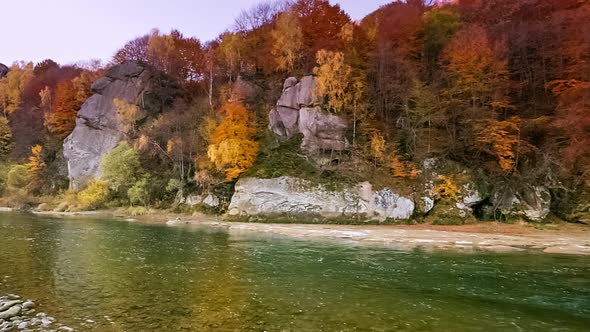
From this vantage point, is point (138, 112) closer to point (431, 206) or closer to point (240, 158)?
point (240, 158)

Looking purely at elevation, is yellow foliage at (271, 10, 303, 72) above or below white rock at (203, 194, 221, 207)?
above

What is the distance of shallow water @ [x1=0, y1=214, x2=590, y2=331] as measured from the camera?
439 inches

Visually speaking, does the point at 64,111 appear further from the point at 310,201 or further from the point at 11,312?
the point at 11,312

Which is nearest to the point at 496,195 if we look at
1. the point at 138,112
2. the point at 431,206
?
the point at 431,206

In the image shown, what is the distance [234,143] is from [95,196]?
2369 cm

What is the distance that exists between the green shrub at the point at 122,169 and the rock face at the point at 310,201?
18.7 metres

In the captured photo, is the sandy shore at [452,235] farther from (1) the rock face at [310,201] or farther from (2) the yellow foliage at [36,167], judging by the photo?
(2) the yellow foliage at [36,167]

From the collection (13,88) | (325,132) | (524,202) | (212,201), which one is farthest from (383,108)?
(13,88)

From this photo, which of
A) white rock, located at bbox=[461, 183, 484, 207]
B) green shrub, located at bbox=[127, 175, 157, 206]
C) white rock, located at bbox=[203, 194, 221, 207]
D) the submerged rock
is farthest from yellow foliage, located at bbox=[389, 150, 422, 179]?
the submerged rock

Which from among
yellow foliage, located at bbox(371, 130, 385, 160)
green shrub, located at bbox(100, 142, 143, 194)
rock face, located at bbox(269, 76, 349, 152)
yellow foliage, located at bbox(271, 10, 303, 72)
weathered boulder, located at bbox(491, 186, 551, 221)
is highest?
yellow foliage, located at bbox(271, 10, 303, 72)

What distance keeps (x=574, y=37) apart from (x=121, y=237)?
45.3 meters

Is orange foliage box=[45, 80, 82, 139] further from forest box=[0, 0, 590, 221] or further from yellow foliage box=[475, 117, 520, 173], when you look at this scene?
yellow foliage box=[475, 117, 520, 173]

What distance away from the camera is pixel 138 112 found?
6316cm

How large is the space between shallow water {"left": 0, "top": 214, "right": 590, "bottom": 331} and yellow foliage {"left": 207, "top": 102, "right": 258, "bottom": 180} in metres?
19.5
